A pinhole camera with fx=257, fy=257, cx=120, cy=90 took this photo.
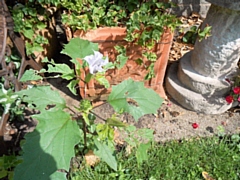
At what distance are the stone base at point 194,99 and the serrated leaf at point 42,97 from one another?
125cm

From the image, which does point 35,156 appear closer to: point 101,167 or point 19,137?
point 101,167

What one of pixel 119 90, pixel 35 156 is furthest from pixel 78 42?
pixel 35 156

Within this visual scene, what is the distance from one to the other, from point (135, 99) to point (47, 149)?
0.44m

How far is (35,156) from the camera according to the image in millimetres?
1026

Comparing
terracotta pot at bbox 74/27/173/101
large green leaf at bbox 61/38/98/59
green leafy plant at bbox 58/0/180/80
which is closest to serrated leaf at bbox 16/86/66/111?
large green leaf at bbox 61/38/98/59

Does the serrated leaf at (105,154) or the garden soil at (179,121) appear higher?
the serrated leaf at (105,154)

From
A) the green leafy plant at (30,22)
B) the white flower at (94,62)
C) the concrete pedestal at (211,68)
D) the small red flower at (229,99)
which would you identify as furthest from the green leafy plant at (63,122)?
the small red flower at (229,99)

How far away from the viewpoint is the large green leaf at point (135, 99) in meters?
1.14

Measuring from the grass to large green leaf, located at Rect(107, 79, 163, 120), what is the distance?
29.5 inches

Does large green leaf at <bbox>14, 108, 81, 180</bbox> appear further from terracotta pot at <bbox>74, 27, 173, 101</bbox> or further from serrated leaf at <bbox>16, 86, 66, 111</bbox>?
terracotta pot at <bbox>74, 27, 173, 101</bbox>

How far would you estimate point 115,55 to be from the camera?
1.97 meters

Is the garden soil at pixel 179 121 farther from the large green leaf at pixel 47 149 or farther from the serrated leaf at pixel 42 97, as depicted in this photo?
the large green leaf at pixel 47 149

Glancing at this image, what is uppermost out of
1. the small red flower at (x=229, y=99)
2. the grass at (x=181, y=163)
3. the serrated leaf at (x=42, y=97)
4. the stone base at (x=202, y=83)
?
the serrated leaf at (x=42, y=97)

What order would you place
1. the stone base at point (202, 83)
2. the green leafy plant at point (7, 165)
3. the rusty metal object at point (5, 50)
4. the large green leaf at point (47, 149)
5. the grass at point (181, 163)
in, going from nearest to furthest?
the large green leaf at point (47, 149) < the green leafy plant at point (7, 165) < the rusty metal object at point (5, 50) < the grass at point (181, 163) < the stone base at point (202, 83)
